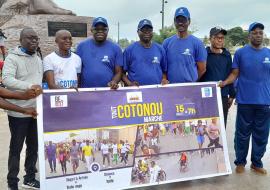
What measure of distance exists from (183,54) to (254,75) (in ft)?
3.13

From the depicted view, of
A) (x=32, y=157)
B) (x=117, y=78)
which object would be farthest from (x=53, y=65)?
(x=32, y=157)

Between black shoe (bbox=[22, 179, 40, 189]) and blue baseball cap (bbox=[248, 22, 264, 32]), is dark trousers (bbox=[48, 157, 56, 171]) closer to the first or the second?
black shoe (bbox=[22, 179, 40, 189])

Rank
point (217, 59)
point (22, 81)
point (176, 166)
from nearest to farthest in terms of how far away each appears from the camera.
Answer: point (22, 81), point (176, 166), point (217, 59)

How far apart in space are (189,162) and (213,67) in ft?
4.23

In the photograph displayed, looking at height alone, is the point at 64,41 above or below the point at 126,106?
above

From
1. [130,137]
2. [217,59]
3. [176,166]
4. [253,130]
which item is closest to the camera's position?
[130,137]

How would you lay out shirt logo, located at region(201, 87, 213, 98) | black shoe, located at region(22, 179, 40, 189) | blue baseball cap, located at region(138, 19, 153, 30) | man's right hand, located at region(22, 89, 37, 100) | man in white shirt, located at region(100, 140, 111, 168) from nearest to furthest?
man's right hand, located at region(22, 89, 37, 100) → man in white shirt, located at region(100, 140, 111, 168) → black shoe, located at region(22, 179, 40, 189) → blue baseball cap, located at region(138, 19, 153, 30) → shirt logo, located at region(201, 87, 213, 98)

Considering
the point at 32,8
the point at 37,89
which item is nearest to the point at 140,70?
the point at 37,89

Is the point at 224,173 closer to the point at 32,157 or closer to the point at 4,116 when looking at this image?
the point at 32,157

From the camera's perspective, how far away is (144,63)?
4273mm

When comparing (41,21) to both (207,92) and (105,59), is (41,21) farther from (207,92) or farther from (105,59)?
(207,92)

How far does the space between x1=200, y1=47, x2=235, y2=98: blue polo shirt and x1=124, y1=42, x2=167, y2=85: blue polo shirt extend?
2.37 feet

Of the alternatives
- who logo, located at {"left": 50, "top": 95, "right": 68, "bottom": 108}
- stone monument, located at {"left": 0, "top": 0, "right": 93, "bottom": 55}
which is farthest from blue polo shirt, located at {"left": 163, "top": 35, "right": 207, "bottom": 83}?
stone monument, located at {"left": 0, "top": 0, "right": 93, "bottom": 55}

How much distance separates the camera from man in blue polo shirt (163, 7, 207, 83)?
14.4ft
